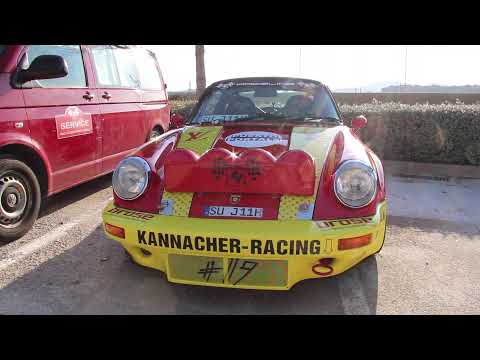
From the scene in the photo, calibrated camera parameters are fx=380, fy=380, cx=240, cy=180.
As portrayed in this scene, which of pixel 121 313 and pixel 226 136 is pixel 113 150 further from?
pixel 121 313

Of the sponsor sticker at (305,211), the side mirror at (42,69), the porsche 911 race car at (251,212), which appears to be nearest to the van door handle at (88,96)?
the side mirror at (42,69)

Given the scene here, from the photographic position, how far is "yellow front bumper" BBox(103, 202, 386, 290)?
81.2 inches

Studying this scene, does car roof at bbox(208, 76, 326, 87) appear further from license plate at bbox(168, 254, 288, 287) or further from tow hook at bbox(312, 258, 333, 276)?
license plate at bbox(168, 254, 288, 287)

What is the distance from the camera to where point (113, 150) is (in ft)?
15.0

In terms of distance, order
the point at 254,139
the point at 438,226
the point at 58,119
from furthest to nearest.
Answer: the point at 438,226, the point at 58,119, the point at 254,139

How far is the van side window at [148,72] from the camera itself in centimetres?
551

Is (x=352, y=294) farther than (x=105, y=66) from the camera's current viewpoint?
No

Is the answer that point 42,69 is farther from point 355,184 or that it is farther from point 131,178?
point 355,184

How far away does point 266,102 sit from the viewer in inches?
144

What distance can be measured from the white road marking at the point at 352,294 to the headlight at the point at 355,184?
0.65 m

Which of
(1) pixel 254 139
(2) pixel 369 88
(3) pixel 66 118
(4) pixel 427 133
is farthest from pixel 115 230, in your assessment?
(2) pixel 369 88

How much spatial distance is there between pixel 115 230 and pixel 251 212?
33.9 inches

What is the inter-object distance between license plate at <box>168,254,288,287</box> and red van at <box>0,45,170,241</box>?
182cm
